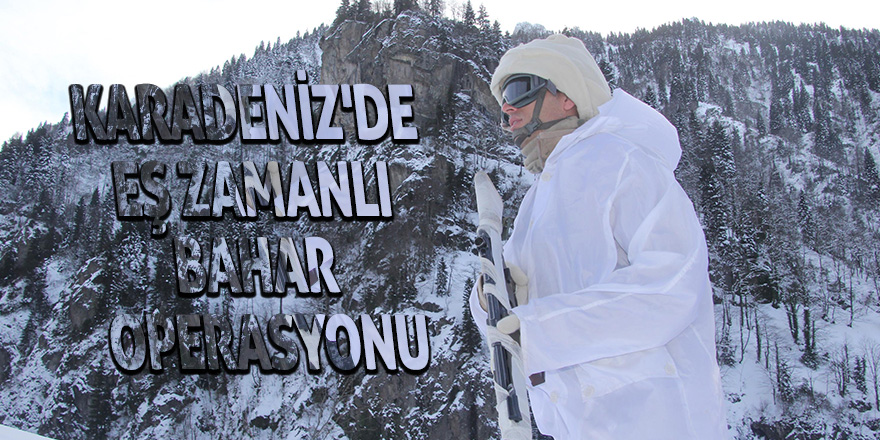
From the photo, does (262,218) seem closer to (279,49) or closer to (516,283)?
(516,283)

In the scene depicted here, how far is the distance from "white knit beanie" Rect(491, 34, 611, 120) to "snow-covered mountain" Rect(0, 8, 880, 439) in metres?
31.7

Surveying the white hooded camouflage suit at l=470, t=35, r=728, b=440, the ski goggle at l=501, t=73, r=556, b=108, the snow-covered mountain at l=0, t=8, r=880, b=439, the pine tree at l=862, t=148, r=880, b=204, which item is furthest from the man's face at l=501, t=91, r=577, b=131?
the pine tree at l=862, t=148, r=880, b=204

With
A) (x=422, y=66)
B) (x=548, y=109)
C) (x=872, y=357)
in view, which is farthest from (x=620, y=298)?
(x=422, y=66)

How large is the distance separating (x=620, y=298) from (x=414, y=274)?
150 ft

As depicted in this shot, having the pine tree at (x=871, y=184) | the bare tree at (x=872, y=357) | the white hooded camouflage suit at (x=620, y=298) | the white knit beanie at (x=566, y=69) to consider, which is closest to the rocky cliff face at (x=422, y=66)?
the bare tree at (x=872, y=357)

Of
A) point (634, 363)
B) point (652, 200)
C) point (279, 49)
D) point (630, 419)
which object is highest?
point (279, 49)

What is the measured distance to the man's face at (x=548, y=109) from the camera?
6.45 feet

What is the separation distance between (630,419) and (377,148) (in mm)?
57904

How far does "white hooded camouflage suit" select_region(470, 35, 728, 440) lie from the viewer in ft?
4.51

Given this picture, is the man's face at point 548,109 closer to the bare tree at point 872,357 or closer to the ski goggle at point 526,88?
the ski goggle at point 526,88

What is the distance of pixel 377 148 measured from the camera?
191 feet

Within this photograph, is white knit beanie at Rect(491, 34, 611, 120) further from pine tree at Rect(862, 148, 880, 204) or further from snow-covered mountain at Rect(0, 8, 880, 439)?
pine tree at Rect(862, 148, 880, 204)

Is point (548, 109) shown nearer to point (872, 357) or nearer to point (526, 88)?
point (526, 88)

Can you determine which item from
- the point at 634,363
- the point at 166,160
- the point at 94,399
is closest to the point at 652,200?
the point at 634,363
